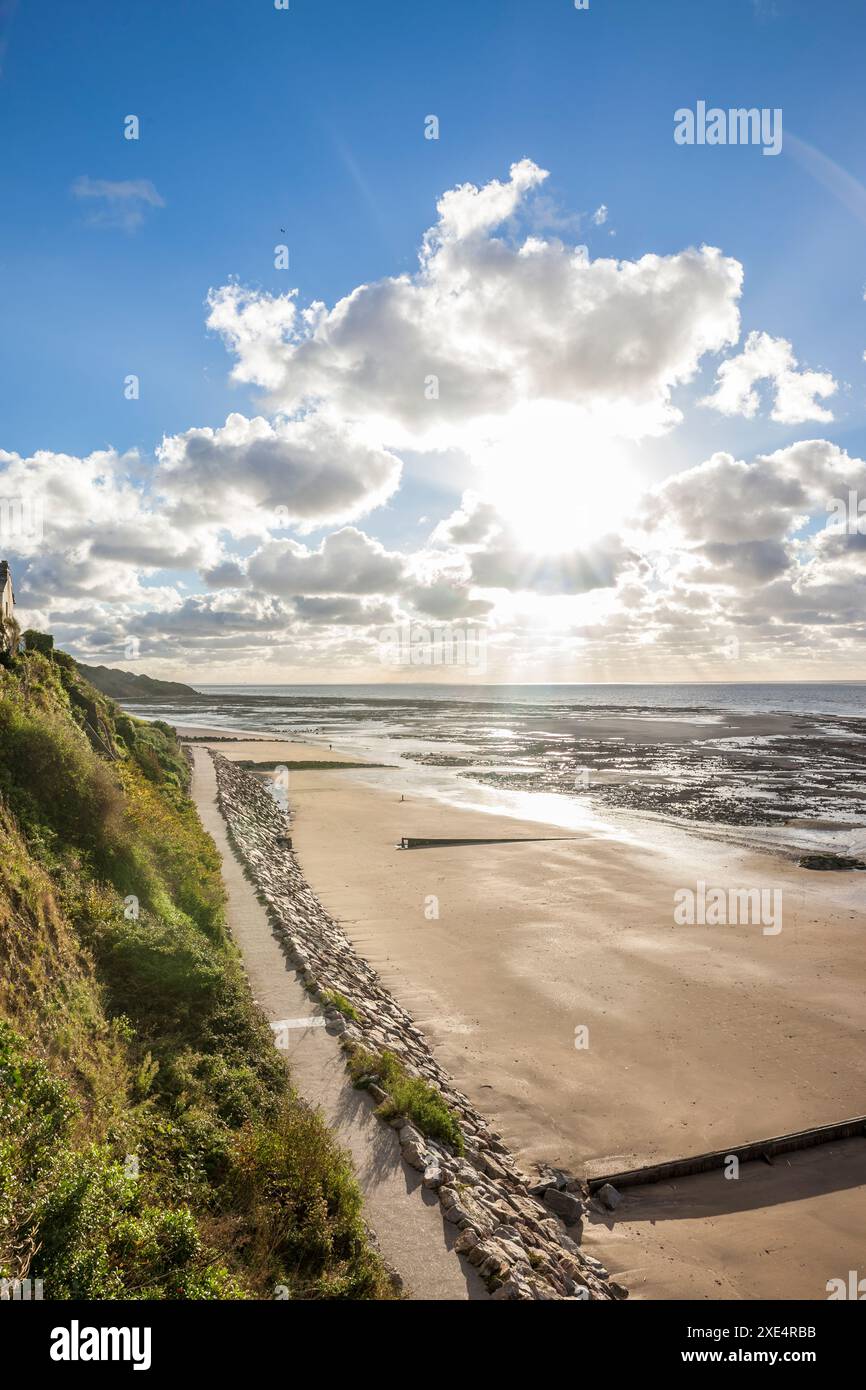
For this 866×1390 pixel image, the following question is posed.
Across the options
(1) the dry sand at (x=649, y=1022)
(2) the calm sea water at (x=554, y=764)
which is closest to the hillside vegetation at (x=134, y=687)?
(2) the calm sea water at (x=554, y=764)

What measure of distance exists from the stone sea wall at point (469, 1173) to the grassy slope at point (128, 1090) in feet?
3.64

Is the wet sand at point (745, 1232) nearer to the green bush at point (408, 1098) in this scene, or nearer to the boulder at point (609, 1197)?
the boulder at point (609, 1197)

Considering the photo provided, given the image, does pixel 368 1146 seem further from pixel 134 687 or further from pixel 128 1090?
pixel 134 687

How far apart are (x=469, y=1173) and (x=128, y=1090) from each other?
161 inches

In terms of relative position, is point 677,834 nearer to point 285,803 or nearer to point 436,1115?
point 285,803

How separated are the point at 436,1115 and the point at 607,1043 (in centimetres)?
522

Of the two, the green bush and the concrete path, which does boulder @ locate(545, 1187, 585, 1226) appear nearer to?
the green bush

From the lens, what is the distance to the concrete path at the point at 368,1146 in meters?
6.22

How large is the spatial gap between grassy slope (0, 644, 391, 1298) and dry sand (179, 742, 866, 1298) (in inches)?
161

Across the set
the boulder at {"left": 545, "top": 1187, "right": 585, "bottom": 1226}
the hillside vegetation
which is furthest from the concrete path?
the hillside vegetation

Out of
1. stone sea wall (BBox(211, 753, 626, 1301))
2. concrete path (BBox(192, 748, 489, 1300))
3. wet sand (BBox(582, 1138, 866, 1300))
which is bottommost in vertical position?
wet sand (BBox(582, 1138, 866, 1300))

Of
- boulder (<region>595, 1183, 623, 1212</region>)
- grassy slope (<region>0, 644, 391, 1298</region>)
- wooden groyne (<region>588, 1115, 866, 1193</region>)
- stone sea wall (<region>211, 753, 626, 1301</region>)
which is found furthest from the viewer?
wooden groyne (<region>588, 1115, 866, 1193</region>)

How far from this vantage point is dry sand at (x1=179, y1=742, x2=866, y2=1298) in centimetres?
870
